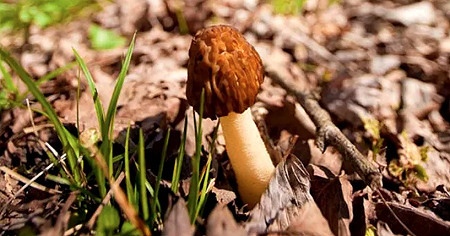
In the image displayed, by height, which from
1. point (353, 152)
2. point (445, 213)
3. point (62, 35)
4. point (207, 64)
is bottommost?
point (62, 35)

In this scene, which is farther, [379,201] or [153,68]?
[153,68]

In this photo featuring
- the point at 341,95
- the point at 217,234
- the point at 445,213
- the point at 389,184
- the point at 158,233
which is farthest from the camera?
the point at 341,95

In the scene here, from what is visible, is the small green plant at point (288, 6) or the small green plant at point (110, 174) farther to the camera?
the small green plant at point (288, 6)

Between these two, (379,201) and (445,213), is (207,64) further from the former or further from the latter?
(445,213)

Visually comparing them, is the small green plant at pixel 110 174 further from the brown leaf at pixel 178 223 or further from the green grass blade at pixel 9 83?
the green grass blade at pixel 9 83

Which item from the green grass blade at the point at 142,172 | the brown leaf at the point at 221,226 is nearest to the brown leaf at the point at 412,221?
the brown leaf at the point at 221,226

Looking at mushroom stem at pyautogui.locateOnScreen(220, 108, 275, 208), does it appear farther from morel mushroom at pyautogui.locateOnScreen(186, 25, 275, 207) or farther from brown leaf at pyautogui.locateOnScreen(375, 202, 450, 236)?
brown leaf at pyautogui.locateOnScreen(375, 202, 450, 236)

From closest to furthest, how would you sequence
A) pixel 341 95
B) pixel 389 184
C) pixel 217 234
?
pixel 217 234, pixel 389 184, pixel 341 95

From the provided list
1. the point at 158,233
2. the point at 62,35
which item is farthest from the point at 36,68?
the point at 158,233
